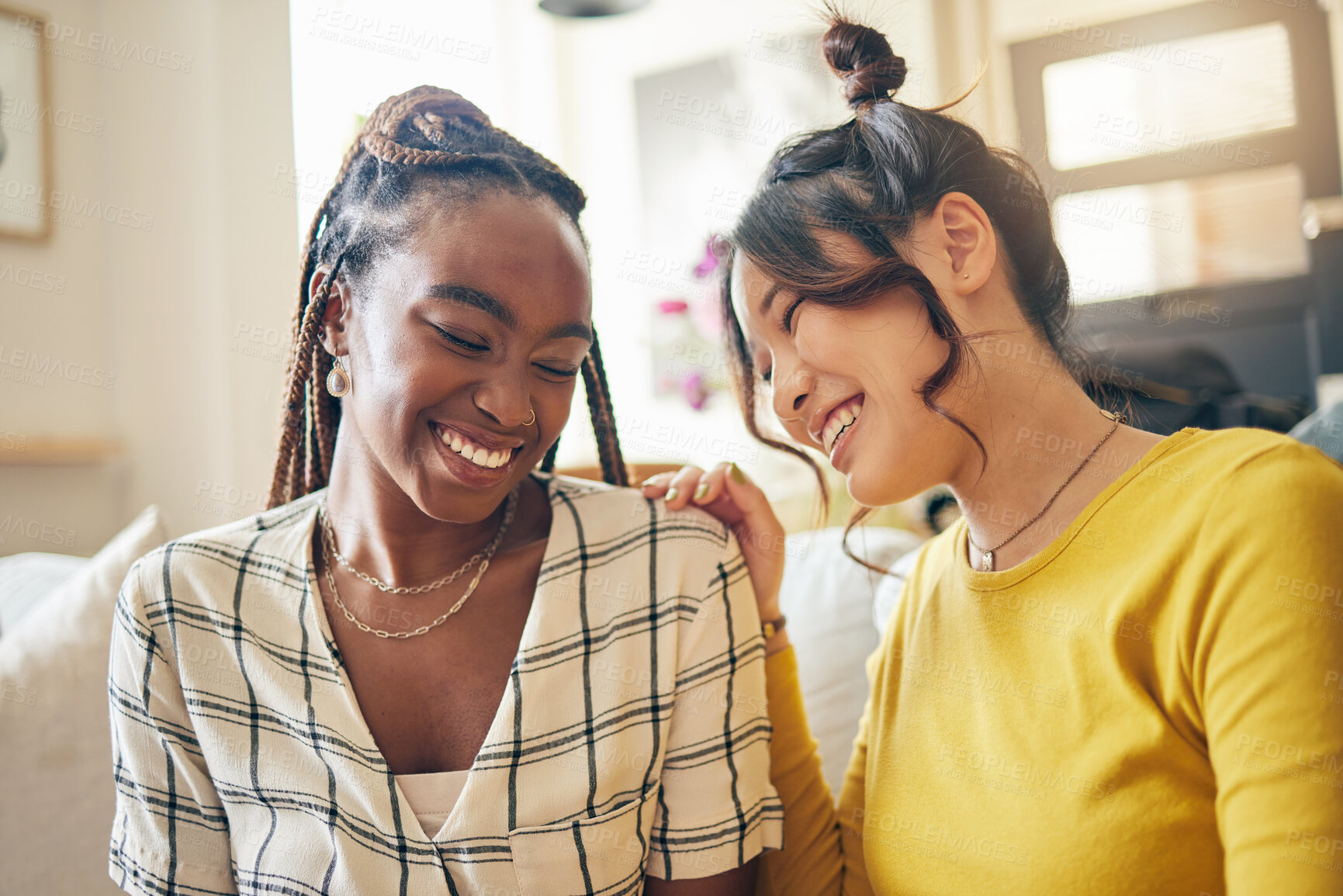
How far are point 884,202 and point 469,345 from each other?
429 millimetres

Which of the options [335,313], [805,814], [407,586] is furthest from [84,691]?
[805,814]

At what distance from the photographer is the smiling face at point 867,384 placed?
3.04 ft

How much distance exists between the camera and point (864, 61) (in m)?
1.06

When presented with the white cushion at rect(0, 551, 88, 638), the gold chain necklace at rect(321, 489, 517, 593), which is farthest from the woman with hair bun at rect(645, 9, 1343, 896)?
the white cushion at rect(0, 551, 88, 638)

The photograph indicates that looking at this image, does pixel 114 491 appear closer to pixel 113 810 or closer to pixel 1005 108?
pixel 113 810

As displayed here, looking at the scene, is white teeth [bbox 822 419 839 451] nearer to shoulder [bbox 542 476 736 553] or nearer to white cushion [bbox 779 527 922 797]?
shoulder [bbox 542 476 736 553]

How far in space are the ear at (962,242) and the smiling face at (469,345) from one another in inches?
14.3

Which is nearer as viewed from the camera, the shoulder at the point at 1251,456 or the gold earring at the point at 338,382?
the shoulder at the point at 1251,456

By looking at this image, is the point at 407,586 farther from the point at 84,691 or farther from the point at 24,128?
the point at 24,128

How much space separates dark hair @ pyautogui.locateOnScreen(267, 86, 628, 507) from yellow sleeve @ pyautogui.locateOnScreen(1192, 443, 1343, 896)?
28.3 inches

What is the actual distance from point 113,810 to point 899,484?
111cm

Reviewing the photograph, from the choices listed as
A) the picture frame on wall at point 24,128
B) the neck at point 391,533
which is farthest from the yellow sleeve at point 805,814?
the picture frame on wall at point 24,128

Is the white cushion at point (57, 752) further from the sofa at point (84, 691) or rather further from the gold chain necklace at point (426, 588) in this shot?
the gold chain necklace at point (426, 588)

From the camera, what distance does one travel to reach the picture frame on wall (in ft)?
6.35
